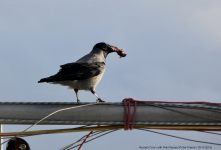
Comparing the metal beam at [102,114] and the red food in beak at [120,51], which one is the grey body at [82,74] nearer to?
the red food in beak at [120,51]

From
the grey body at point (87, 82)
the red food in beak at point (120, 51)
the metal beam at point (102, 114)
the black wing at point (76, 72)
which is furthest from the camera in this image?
the red food in beak at point (120, 51)

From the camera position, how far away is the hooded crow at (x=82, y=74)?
5417 mm

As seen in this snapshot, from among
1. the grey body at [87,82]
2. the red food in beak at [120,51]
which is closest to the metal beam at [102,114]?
the grey body at [87,82]

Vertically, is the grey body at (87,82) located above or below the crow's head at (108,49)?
below

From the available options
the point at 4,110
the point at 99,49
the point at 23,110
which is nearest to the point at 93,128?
the point at 23,110

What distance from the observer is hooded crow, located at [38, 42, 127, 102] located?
17.8 ft

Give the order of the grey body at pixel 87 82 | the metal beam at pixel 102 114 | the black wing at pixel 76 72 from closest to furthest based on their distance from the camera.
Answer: the metal beam at pixel 102 114
the black wing at pixel 76 72
the grey body at pixel 87 82

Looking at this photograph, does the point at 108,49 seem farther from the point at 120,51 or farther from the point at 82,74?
the point at 82,74

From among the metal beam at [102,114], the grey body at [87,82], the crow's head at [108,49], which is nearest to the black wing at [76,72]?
the grey body at [87,82]

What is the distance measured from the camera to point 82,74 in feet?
18.9

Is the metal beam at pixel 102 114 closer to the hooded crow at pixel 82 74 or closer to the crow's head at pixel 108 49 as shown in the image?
the hooded crow at pixel 82 74

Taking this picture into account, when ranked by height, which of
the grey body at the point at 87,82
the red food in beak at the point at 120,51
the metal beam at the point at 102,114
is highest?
the red food in beak at the point at 120,51

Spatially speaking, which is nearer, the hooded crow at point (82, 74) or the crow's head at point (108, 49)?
the hooded crow at point (82, 74)

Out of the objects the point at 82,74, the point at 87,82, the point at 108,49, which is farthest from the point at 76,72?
the point at 108,49
